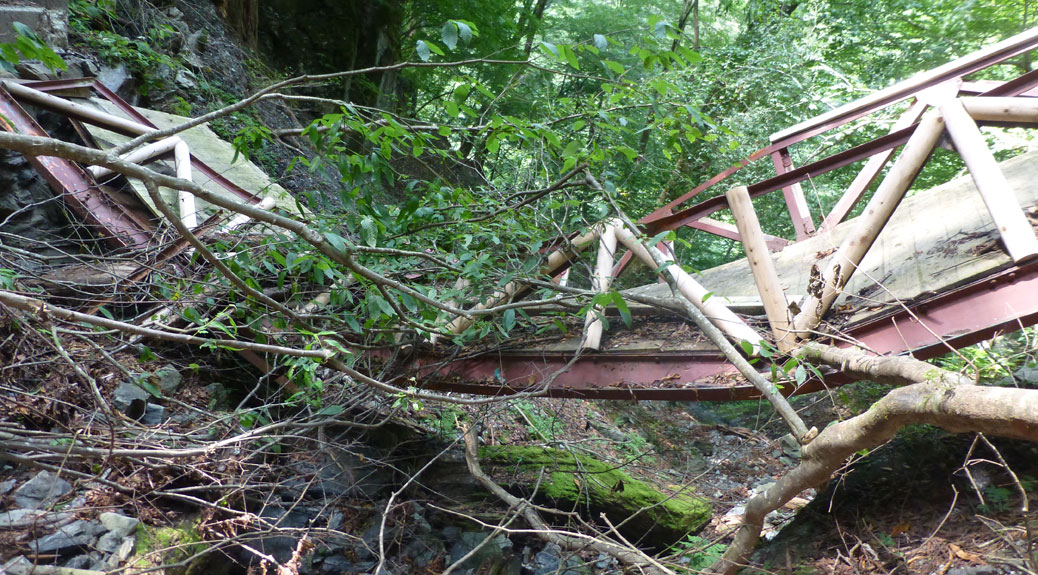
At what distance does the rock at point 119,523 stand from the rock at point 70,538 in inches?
1.4

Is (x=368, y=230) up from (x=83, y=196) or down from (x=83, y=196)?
down

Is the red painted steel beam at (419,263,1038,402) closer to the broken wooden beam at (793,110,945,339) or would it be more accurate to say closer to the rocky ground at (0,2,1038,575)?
the broken wooden beam at (793,110,945,339)

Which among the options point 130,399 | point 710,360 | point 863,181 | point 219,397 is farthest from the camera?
point 219,397

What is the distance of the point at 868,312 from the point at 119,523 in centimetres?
418

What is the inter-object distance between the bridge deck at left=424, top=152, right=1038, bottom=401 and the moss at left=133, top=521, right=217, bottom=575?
71.3 inches

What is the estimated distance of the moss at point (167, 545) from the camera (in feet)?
10.6

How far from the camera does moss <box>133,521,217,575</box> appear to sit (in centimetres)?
324

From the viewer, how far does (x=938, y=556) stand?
9.83 ft

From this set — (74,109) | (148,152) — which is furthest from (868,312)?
(74,109)

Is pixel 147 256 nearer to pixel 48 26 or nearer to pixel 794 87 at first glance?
pixel 48 26

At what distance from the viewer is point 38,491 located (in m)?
3.30

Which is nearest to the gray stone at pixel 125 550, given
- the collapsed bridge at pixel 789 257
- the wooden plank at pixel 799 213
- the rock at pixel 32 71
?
the collapsed bridge at pixel 789 257

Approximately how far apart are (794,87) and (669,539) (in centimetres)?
684

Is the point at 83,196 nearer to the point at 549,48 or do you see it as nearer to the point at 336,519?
the point at 336,519
